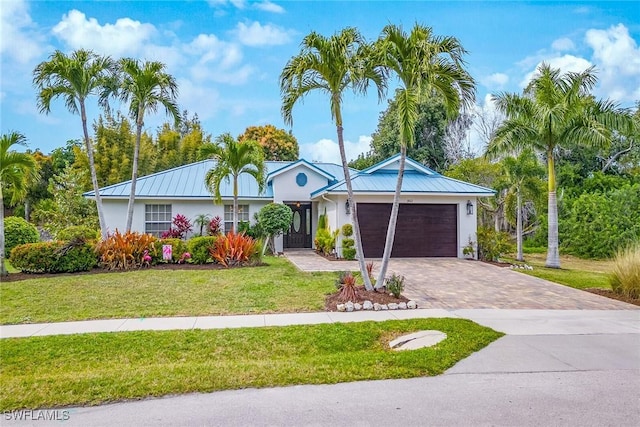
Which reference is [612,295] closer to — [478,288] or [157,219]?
[478,288]

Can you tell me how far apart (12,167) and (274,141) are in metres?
25.5

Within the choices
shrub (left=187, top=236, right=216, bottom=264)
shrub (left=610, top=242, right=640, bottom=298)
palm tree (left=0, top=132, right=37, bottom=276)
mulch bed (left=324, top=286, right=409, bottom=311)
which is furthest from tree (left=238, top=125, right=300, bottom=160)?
shrub (left=610, top=242, right=640, bottom=298)

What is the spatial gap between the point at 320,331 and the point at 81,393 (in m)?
3.44

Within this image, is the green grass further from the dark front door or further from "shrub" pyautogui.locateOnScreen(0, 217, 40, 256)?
the dark front door

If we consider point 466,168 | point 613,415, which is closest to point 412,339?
point 613,415

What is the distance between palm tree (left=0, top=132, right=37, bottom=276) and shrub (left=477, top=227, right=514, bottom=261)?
16464 millimetres

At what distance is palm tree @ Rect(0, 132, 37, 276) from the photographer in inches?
468

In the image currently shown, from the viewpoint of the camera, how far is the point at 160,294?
368 inches

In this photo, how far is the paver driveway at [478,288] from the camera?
8.94 m

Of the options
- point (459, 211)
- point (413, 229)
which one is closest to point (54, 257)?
point (413, 229)

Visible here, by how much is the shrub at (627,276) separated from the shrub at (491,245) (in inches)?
223

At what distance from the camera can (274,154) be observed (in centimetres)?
3678

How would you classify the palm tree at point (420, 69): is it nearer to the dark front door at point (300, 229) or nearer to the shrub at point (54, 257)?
the shrub at point (54, 257)

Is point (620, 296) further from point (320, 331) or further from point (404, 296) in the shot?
point (320, 331)
